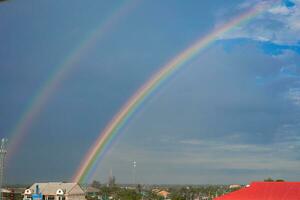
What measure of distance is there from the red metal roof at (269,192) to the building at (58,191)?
51.1 meters

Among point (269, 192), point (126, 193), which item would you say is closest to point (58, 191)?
point (126, 193)

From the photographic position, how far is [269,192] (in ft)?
196

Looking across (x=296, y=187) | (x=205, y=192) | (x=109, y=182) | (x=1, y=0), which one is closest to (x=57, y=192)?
(x=109, y=182)

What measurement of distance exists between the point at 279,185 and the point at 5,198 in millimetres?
66742

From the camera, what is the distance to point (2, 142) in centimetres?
5494

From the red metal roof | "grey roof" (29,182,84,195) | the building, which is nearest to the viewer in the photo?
the red metal roof

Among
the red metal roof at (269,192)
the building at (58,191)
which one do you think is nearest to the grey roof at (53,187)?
the building at (58,191)

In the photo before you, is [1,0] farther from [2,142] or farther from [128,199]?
[128,199]

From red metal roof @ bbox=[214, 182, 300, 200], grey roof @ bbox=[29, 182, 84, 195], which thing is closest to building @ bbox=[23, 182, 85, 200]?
grey roof @ bbox=[29, 182, 84, 195]

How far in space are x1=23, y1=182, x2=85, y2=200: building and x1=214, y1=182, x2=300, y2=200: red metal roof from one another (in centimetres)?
5106

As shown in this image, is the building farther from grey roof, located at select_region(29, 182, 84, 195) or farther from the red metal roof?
the red metal roof

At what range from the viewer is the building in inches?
4056

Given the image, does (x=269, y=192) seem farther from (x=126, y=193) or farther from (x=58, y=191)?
(x=58, y=191)

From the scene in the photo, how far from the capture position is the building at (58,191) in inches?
4056
